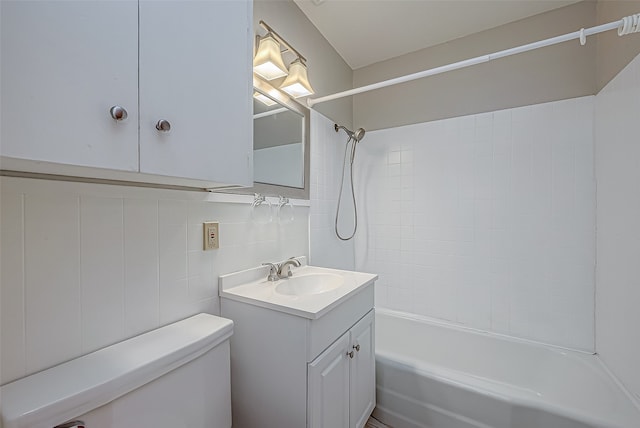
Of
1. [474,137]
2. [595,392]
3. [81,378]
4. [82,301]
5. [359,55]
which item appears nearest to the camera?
[81,378]

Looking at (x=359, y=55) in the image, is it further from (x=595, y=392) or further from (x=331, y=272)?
(x=595, y=392)

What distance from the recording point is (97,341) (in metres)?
0.80

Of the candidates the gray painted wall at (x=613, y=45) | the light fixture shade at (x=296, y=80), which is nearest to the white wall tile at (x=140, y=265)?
the light fixture shade at (x=296, y=80)

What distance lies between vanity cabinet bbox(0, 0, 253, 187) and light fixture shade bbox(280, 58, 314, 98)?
641 millimetres

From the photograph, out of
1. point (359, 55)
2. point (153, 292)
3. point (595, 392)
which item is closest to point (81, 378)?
point (153, 292)

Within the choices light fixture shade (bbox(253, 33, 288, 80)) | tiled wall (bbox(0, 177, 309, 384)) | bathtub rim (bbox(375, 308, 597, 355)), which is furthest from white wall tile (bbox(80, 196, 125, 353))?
bathtub rim (bbox(375, 308, 597, 355))

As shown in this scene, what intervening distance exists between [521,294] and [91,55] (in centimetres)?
240

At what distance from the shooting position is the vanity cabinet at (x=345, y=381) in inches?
39.2

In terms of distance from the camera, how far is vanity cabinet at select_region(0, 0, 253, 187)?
47 cm

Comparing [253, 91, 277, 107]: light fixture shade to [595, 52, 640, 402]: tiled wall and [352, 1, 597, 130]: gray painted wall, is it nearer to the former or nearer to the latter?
[352, 1, 597, 130]: gray painted wall

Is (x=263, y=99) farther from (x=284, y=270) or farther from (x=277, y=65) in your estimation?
(x=284, y=270)

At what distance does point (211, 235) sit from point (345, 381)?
88cm

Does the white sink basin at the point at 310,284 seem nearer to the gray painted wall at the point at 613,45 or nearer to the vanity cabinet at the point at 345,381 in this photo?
the vanity cabinet at the point at 345,381

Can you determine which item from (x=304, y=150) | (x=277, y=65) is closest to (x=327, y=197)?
(x=304, y=150)
